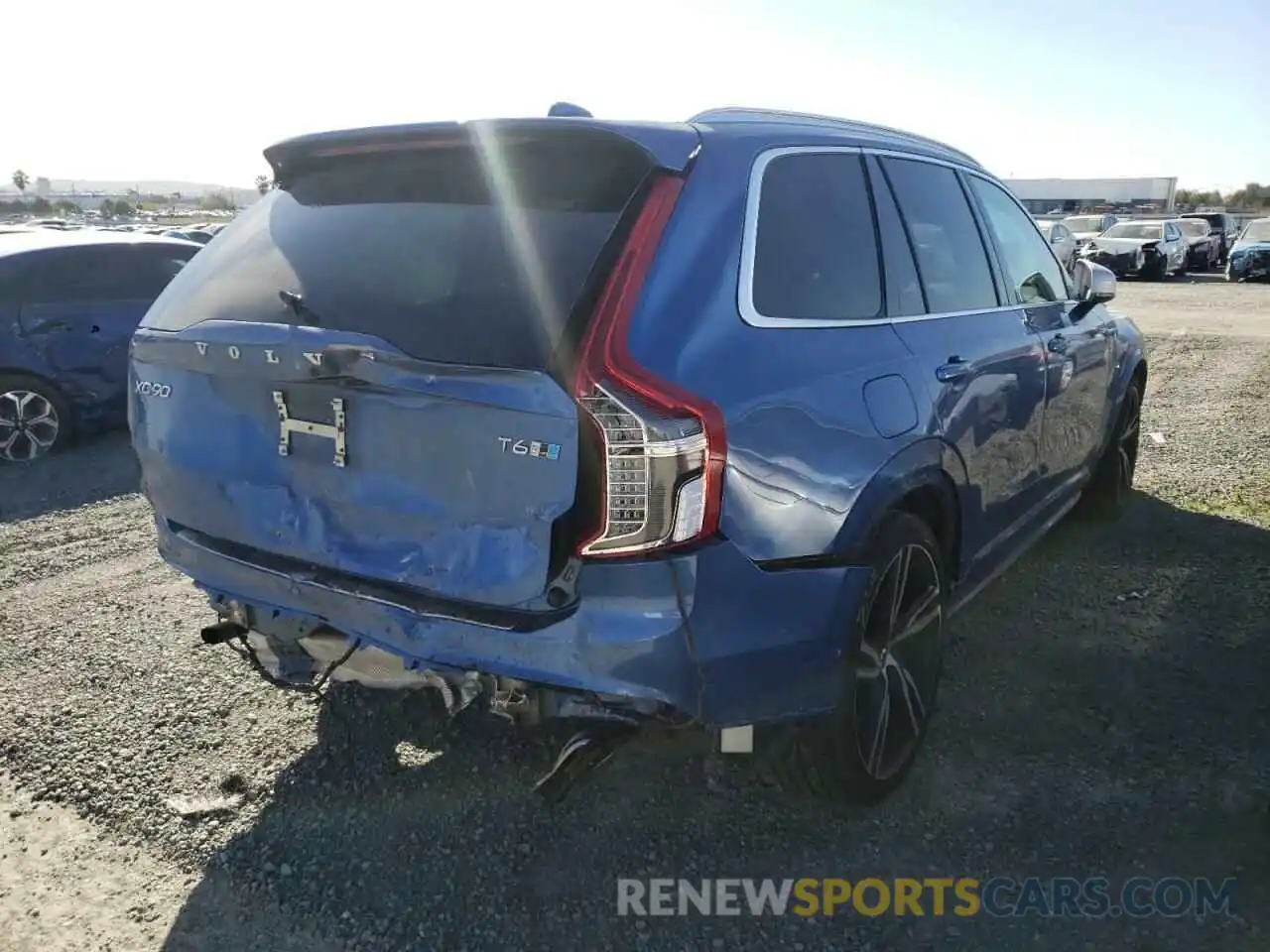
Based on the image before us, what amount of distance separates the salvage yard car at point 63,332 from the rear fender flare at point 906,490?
6517 mm

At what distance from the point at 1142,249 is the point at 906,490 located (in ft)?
87.4

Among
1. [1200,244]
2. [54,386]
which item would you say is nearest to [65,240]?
[54,386]

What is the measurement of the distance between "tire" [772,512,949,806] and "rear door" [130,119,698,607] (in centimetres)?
97

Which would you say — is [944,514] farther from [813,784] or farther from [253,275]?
[253,275]

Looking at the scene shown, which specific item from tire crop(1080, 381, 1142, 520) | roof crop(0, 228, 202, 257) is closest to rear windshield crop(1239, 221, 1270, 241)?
tire crop(1080, 381, 1142, 520)

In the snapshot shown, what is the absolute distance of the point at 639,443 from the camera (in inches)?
81.3

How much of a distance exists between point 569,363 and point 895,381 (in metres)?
1.12

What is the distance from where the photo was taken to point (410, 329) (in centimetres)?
226

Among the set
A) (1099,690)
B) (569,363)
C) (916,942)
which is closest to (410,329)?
(569,363)

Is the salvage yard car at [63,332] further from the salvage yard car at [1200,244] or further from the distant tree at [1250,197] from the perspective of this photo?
the distant tree at [1250,197]

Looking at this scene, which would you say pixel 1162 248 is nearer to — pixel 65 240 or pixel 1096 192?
pixel 65 240

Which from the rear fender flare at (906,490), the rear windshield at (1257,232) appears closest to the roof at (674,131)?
the rear fender flare at (906,490)

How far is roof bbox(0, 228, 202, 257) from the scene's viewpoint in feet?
24.0

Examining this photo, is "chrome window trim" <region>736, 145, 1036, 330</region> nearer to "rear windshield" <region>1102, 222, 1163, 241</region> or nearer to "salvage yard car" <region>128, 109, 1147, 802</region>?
"salvage yard car" <region>128, 109, 1147, 802</region>
